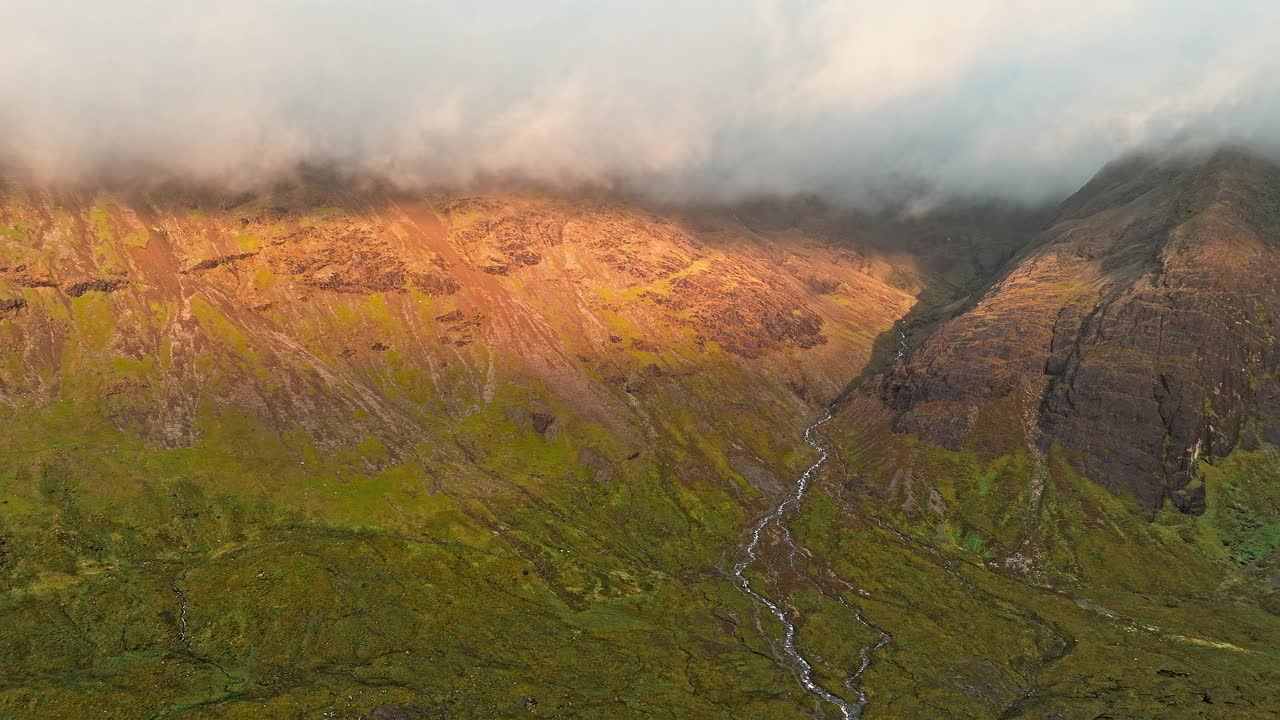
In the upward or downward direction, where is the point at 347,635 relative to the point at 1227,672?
downward

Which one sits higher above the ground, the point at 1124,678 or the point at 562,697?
the point at 1124,678

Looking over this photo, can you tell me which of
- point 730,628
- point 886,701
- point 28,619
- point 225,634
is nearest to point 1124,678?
point 886,701

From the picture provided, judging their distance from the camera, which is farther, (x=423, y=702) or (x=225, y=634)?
(x=225, y=634)

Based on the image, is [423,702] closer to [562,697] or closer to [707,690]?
[562,697]

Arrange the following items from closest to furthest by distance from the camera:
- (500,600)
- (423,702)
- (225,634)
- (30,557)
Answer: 1. (423,702)
2. (225,634)
3. (30,557)
4. (500,600)

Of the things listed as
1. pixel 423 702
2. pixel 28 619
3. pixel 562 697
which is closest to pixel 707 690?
pixel 562 697

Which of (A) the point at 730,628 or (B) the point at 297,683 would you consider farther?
(A) the point at 730,628

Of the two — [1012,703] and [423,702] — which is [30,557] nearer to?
[423,702]

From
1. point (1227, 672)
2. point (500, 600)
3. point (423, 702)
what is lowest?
point (500, 600)

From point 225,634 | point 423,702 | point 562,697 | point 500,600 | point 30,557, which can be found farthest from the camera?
point 500,600
